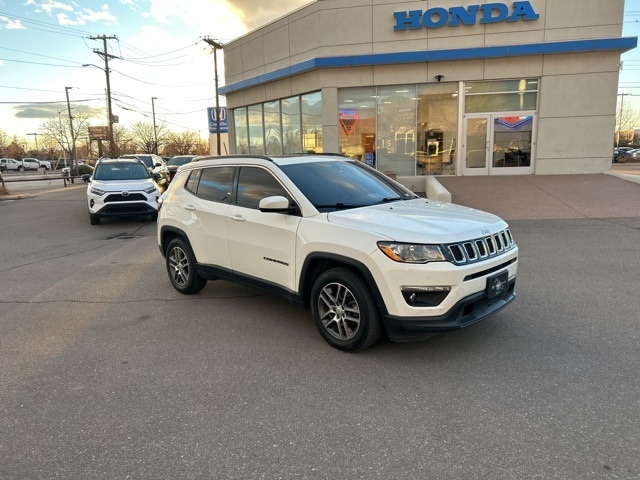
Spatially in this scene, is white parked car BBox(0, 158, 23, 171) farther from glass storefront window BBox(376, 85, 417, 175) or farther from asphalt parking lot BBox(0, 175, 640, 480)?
asphalt parking lot BBox(0, 175, 640, 480)

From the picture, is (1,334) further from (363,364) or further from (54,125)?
(54,125)

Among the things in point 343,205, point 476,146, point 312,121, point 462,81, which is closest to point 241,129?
point 312,121

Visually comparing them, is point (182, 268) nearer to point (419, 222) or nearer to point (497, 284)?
point (419, 222)

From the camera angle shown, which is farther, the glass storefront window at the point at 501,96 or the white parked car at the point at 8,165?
the white parked car at the point at 8,165

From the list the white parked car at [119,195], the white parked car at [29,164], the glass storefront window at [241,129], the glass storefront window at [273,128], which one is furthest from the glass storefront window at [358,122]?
the white parked car at [29,164]

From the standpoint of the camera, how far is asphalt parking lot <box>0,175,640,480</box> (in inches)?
106

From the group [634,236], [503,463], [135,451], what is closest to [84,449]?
[135,451]

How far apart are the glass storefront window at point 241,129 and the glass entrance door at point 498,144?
37.3ft

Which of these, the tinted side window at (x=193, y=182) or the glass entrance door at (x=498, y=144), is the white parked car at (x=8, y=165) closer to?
the glass entrance door at (x=498, y=144)

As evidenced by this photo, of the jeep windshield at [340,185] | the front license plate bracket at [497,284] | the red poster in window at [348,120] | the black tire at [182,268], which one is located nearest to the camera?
the front license plate bracket at [497,284]

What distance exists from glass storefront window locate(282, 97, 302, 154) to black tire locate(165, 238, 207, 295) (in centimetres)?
1391

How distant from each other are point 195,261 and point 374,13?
1443 cm

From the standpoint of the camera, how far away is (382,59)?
16.7m

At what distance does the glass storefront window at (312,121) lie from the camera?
1839 centimetres
